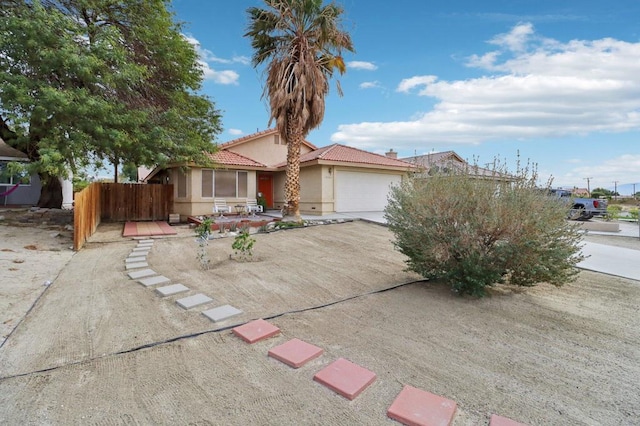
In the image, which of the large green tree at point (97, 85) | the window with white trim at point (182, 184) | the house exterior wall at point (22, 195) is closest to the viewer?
the large green tree at point (97, 85)

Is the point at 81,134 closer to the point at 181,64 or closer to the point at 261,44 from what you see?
the point at 181,64

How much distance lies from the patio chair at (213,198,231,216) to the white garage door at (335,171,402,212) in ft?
18.1

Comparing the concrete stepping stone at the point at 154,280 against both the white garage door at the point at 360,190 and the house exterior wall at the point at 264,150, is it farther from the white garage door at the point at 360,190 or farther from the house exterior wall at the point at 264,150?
the house exterior wall at the point at 264,150

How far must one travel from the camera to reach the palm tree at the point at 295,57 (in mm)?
11562

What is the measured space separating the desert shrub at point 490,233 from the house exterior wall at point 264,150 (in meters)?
16.1

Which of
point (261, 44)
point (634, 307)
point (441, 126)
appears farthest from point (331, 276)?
point (441, 126)

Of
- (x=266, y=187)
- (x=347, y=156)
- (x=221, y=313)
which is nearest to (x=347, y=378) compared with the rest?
(x=221, y=313)

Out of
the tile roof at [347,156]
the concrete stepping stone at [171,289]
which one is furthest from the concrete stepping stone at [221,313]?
the tile roof at [347,156]

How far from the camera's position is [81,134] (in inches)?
360

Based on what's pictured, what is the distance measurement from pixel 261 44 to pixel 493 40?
863 centimetres

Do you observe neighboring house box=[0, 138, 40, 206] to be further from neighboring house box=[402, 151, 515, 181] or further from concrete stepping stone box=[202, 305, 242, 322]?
neighboring house box=[402, 151, 515, 181]

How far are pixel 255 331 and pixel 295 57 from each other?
11.5m

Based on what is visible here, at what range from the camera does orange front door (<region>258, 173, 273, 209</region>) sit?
1917 centimetres

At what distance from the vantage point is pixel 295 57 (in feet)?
39.9
